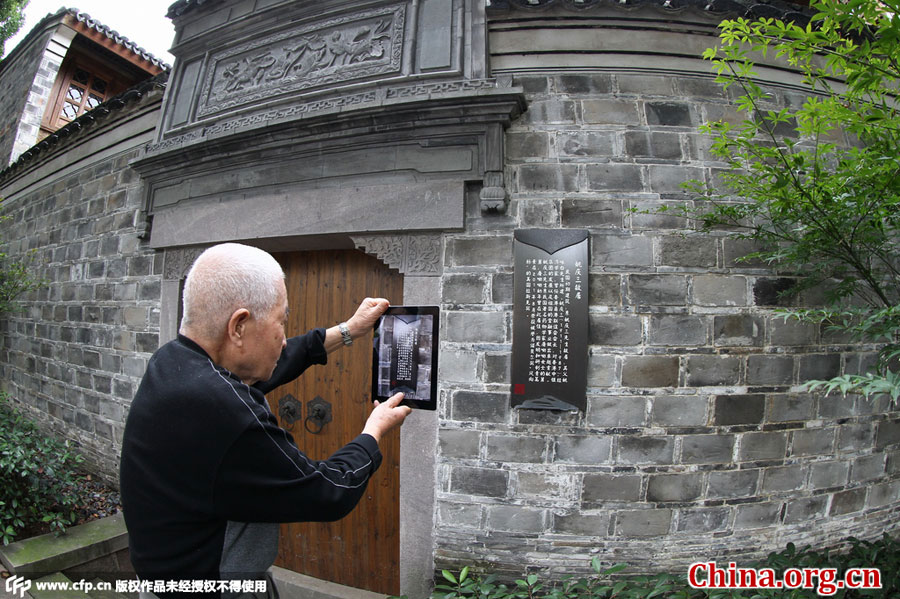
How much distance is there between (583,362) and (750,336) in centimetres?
121

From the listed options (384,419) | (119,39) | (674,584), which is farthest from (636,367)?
(119,39)

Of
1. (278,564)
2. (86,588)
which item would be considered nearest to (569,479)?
(278,564)

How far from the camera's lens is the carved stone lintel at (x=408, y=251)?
10.1ft

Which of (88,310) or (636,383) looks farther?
(88,310)

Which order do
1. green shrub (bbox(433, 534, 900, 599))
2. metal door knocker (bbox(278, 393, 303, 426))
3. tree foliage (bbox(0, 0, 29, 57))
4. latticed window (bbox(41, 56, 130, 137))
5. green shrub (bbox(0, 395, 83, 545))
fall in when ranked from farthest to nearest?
tree foliage (bbox(0, 0, 29, 57))
latticed window (bbox(41, 56, 130, 137))
metal door knocker (bbox(278, 393, 303, 426))
green shrub (bbox(0, 395, 83, 545))
green shrub (bbox(433, 534, 900, 599))

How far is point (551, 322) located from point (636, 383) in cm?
70

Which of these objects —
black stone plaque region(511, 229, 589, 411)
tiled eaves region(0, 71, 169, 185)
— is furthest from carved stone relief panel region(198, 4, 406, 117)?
black stone plaque region(511, 229, 589, 411)

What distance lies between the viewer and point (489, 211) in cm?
297

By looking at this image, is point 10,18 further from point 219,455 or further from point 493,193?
point 219,455

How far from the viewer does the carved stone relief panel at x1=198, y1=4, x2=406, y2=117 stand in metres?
3.44
